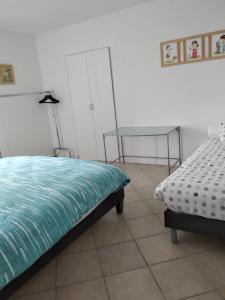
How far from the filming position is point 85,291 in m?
1.82

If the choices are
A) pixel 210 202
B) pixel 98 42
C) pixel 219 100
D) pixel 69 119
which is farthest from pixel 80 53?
Answer: pixel 210 202

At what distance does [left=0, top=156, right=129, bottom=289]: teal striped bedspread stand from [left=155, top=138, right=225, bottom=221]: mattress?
608mm

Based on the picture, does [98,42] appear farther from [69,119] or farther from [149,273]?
[149,273]

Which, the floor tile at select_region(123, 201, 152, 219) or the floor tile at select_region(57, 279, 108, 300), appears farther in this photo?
the floor tile at select_region(123, 201, 152, 219)

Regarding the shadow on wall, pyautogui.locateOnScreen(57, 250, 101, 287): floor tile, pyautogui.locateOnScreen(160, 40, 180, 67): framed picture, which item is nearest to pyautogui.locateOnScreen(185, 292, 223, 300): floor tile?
pyautogui.locateOnScreen(57, 250, 101, 287): floor tile

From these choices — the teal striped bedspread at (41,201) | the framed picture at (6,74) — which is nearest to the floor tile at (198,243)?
the teal striped bedspread at (41,201)

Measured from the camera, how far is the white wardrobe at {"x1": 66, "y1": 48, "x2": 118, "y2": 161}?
438cm

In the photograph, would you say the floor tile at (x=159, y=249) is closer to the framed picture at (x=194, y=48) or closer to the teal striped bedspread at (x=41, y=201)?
the teal striped bedspread at (x=41, y=201)

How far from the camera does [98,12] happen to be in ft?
12.8

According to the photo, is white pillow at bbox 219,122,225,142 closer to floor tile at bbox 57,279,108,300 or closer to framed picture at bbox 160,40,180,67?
framed picture at bbox 160,40,180,67

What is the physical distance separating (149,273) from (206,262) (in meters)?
0.45

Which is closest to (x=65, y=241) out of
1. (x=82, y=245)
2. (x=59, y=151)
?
(x=82, y=245)

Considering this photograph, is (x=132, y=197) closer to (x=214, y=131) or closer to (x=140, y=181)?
(x=140, y=181)

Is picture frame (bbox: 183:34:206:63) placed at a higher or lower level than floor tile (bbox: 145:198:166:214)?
higher
